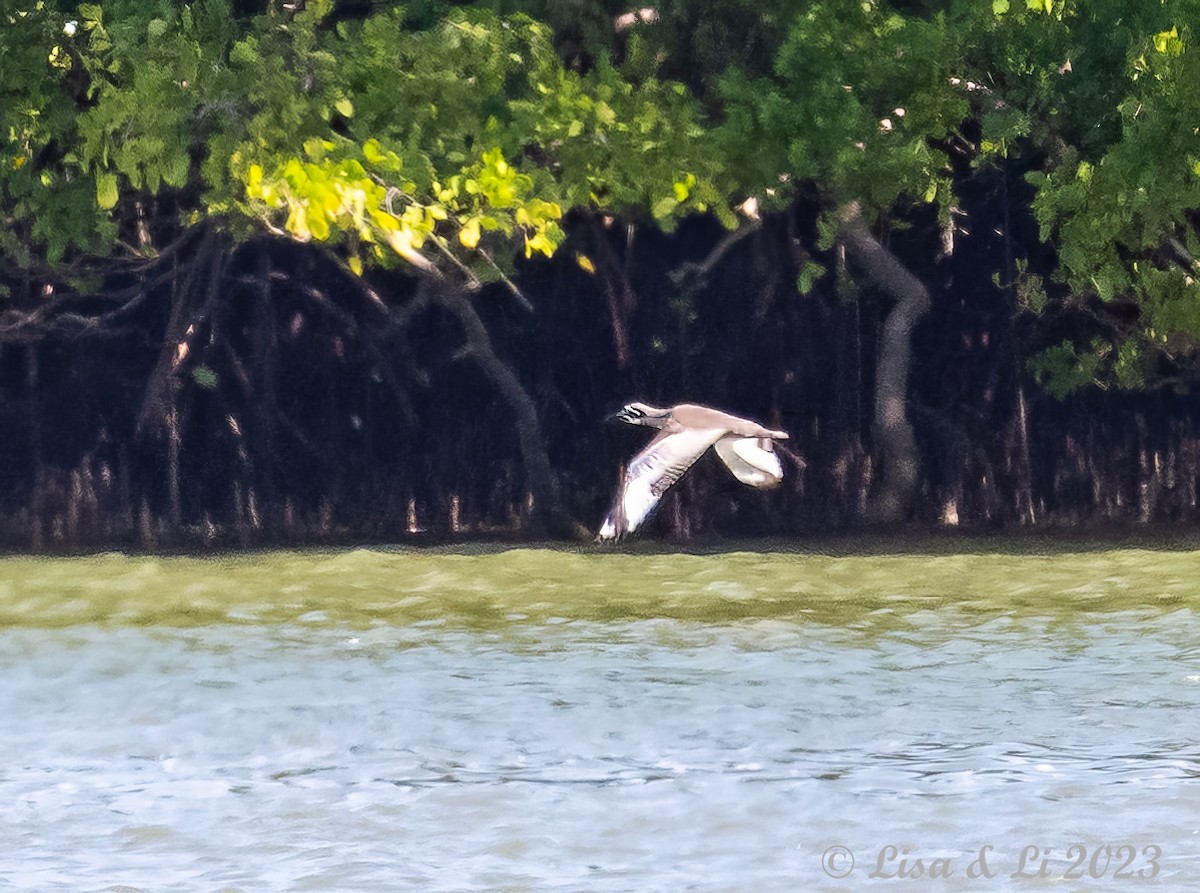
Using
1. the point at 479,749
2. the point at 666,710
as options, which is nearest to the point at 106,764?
the point at 479,749

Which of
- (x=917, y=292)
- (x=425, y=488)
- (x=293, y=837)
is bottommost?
(x=293, y=837)

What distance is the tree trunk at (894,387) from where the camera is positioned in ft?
75.0

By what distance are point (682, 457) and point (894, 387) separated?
4.19 m

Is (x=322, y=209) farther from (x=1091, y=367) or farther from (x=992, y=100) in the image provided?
(x=1091, y=367)

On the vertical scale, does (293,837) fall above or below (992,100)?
below

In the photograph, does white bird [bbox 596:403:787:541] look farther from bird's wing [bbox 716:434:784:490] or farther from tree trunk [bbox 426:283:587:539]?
tree trunk [bbox 426:283:587:539]

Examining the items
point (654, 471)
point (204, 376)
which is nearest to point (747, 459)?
point (654, 471)

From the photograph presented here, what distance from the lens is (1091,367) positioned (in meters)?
22.3

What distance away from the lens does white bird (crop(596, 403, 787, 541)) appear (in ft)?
62.0

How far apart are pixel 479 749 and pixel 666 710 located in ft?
4.50

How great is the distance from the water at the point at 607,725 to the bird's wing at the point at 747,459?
29.5 inches

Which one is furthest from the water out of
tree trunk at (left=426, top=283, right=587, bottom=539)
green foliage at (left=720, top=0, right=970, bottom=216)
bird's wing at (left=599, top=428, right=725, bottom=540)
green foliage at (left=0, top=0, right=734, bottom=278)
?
green foliage at (left=720, top=0, right=970, bottom=216)

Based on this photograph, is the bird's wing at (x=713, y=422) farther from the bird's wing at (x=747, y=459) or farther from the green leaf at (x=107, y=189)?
the green leaf at (x=107, y=189)

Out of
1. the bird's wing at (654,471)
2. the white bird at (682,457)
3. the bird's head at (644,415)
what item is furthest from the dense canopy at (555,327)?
the bird's wing at (654,471)
